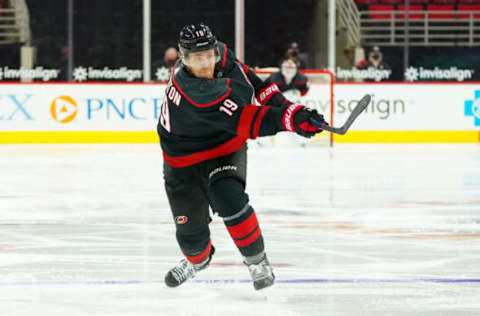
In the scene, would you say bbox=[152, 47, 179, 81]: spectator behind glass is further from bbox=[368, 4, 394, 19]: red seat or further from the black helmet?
the black helmet

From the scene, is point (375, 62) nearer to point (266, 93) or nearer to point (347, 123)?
point (266, 93)

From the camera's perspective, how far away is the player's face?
12.1 feet

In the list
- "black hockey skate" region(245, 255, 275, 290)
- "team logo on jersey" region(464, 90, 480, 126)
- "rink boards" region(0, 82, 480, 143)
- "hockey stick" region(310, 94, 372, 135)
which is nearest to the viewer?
"hockey stick" region(310, 94, 372, 135)

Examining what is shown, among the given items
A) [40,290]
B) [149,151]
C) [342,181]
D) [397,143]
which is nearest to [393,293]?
[40,290]

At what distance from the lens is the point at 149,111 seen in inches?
510

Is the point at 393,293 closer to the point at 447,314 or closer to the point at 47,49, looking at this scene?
the point at 447,314

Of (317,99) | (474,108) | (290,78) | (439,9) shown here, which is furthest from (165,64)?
(474,108)

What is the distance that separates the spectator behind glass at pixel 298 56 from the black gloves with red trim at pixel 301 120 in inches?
398

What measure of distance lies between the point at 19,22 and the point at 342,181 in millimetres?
6504

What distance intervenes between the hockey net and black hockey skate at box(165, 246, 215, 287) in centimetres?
834

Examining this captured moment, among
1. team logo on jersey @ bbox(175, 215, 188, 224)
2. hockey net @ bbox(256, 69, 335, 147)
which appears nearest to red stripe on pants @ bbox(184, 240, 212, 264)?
team logo on jersey @ bbox(175, 215, 188, 224)

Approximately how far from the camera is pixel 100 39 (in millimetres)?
13547

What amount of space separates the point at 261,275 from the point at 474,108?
32.2ft

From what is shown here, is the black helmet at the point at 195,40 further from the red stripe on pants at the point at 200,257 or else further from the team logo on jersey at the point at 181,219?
the red stripe on pants at the point at 200,257
